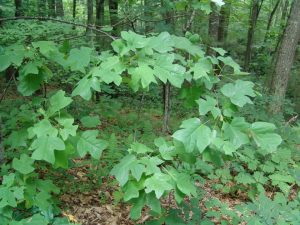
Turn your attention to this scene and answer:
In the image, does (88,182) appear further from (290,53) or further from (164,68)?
(290,53)

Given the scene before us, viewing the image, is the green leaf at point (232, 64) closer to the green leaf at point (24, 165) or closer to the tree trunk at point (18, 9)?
the green leaf at point (24, 165)

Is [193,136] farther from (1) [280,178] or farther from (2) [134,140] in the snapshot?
(1) [280,178]

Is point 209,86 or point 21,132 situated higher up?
point 209,86

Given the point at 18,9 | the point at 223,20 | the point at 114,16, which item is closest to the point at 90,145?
the point at 114,16

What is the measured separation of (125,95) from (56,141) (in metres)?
9.40

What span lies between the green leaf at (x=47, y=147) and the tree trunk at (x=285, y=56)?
667 centimetres

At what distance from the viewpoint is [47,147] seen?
1.88m

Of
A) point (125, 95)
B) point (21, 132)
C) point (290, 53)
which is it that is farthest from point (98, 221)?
point (125, 95)

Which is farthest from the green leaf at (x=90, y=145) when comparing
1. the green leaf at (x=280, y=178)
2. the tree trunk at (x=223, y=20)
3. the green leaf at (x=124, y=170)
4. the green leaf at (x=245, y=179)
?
the tree trunk at (x=223, y=20)

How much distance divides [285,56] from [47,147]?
280 inches

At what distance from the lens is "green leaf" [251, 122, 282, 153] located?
188 centimetres

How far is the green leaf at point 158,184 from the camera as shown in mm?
1956

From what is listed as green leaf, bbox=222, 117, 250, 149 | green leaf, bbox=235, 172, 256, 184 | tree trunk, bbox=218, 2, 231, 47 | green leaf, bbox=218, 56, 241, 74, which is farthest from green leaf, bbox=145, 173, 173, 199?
tree trunk, bbox=218, 2, 231, 47

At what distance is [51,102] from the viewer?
2.15 m
